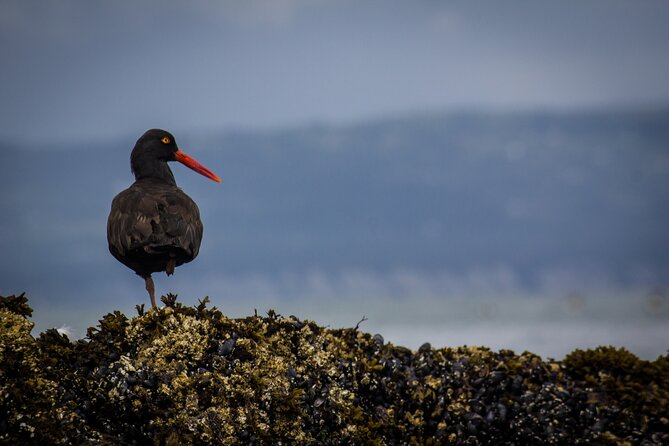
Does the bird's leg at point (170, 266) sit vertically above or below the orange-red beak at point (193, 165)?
below

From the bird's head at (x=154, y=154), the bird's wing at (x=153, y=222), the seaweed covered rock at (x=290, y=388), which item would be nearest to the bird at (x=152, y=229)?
the bird's wing at (x=153, y=222)

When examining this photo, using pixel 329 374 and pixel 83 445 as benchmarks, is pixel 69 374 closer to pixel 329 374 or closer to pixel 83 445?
pixel 83 445

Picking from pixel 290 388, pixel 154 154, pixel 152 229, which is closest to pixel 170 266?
pixel 152 229

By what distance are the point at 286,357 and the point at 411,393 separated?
142 centimetres

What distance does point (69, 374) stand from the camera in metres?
7.51

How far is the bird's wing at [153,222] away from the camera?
10898mm

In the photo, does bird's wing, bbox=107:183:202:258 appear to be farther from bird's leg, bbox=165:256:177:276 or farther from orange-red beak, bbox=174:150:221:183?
orange-red beak, bbox=174:150:221:183

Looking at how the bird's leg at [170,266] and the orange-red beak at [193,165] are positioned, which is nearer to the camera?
the bird's leg at [170,266]

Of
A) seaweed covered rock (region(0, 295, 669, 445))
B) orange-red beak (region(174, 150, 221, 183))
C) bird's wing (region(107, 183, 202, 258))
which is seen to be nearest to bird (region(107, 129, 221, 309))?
bird's wing (region(107, 183, 202, 258))

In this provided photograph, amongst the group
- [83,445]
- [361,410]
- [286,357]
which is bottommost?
[83,445]

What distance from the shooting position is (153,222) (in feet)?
36.1

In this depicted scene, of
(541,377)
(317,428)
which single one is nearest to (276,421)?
(317,428)

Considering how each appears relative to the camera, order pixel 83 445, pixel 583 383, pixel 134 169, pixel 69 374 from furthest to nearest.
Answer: pixel 134 169 → pixel 583 383 → pixel 69 374 → pixel 83 445

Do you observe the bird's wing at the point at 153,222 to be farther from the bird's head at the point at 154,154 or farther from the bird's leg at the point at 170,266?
the bird's head at the point at 154,154
